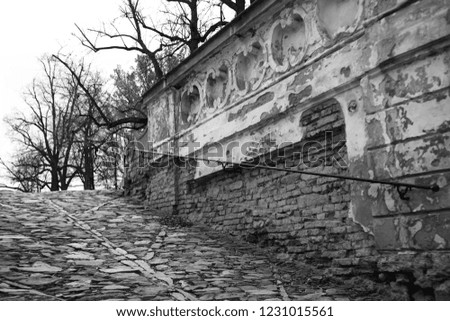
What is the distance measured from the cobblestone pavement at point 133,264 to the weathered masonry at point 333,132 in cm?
39

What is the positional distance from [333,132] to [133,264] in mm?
2725

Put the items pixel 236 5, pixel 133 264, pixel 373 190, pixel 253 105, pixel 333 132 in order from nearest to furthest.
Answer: pixel 373 190 → pixel 333 132 → pixel 133 264 → pixel 253 105 → pixel 236 5

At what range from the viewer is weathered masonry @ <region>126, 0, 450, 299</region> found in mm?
3773

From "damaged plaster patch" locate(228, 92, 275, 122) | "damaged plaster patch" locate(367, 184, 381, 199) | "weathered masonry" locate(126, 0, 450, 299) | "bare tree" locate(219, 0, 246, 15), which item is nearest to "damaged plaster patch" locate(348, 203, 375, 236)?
"weathered masonry" locate(126, 0, 450, 299)

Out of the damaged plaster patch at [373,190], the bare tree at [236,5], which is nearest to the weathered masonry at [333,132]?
the damaged plaster patch at [373,190]

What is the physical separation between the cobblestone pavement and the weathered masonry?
15.5 inches

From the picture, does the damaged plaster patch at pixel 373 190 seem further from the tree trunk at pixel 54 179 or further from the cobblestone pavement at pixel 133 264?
the tree trunk at pixel 54 179

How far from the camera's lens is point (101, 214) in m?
8.02

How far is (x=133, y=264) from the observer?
509 cm

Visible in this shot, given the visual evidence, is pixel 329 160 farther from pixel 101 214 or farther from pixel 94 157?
pixel 94 157

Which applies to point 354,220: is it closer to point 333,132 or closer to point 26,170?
point 333,132

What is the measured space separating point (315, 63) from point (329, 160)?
1156 mm

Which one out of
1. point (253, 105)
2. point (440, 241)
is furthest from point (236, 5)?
point (440, 241)
